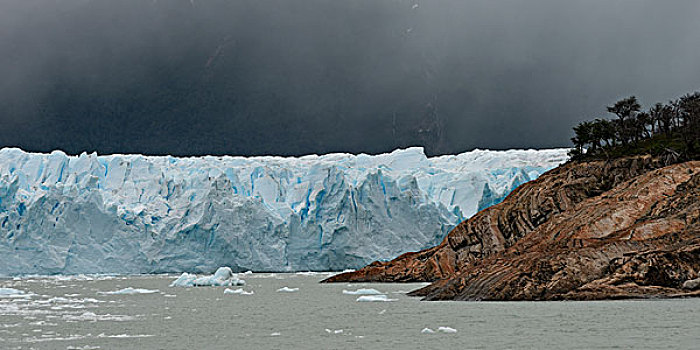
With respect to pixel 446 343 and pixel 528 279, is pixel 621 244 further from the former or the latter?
pixel 446 343

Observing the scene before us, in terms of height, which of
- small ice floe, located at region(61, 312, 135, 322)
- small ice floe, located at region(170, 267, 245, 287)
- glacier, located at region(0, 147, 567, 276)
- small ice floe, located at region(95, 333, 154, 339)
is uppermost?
glacier, located at region(0, 147, 567, 276)

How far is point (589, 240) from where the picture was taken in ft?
80.7

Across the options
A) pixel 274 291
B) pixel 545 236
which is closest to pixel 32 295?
pixel 274 291

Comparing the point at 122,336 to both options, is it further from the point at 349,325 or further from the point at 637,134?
the point at 637,134

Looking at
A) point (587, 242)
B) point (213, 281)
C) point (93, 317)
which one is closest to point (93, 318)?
point (93, 317)

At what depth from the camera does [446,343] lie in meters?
12.5

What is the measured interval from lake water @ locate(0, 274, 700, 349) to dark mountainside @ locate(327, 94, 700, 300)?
1.63 meters

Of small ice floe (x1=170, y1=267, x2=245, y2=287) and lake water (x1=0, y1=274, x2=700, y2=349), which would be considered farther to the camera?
small ice floe (x1=170, y1=267, x2=245, y2=287)

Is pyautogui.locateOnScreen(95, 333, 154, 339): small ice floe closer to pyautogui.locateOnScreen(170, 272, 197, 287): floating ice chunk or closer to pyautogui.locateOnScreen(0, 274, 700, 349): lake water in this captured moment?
pyautogui.locateOnScreen(0, 274, 700, 349): lake water

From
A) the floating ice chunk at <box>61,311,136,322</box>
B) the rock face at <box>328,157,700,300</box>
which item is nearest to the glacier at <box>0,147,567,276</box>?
the rock face at <box>328,157,700,300</box>

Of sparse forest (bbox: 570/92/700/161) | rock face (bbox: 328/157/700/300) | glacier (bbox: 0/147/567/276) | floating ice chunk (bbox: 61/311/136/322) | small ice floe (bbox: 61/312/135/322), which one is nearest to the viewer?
small ice floe (bbox: 61/312/135/322)

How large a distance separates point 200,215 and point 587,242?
35.0 m

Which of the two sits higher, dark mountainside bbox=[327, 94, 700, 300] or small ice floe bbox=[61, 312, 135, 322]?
dark mountainside bbox=[327, 94, 700, 300]

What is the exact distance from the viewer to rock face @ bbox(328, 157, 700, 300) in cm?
2152
